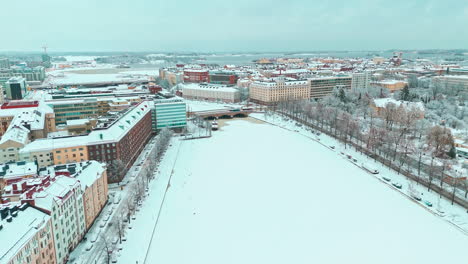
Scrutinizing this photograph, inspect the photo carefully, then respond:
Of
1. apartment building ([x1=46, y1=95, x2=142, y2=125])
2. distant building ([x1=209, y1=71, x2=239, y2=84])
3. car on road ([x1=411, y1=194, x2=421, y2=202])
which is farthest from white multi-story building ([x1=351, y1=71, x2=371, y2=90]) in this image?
car on road ([x1=411, y1=194, x2=421, y2=202])

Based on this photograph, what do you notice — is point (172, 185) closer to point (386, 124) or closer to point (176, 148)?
point (176, 148)

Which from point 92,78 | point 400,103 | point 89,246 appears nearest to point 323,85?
point 400,103

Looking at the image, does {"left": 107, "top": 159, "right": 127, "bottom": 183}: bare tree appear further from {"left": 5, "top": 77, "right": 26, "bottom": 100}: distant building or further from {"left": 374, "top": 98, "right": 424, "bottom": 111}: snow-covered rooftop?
{"left": 5, "top": 77, "right": 26, "bottom": 100}: distant building

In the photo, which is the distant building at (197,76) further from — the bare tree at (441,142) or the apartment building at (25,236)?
the apartment building at (25,236)

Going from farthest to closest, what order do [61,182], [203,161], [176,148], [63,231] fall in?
[176,148], [203,161], [61,182], [63,231]

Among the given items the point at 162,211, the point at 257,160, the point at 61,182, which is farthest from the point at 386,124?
the point at 61,182

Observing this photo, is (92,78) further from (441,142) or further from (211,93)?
(441,142)

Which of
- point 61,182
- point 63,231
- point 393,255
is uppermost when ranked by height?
point 61,182
